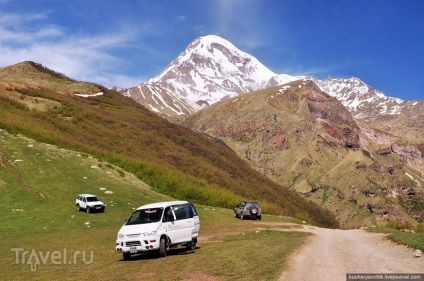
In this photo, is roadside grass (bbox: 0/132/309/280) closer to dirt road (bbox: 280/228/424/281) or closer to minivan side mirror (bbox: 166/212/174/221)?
dirt road (bbox: 280/228/424/281)

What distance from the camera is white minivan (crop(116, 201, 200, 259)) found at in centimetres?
1933

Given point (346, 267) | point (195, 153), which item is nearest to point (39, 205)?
point (346, 267)

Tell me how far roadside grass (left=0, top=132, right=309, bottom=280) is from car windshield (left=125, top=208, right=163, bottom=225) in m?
1.83

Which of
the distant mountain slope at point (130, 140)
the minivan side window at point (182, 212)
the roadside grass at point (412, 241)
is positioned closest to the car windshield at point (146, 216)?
the minivan side window at point (182, 212)

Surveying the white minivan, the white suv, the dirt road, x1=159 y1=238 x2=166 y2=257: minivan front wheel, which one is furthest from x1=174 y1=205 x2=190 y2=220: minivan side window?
the white suv

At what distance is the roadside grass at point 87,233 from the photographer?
1645 centimetres

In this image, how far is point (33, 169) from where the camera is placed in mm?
44469

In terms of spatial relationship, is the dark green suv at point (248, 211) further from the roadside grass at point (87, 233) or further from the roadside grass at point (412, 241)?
the roadside grass at point (412, 241)

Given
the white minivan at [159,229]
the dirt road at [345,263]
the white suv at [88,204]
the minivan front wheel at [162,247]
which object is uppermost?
the white suv at [88,204]

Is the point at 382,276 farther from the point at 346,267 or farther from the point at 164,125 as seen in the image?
the point at 164,125

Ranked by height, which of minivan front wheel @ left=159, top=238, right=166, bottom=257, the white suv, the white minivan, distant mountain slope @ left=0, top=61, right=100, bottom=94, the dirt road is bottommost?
the dirt road

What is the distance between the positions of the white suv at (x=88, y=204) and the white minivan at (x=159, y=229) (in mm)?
16842

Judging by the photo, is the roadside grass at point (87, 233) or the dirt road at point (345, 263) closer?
the dirt road at point (345, 263)

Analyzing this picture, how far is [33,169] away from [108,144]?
81.3 ft
